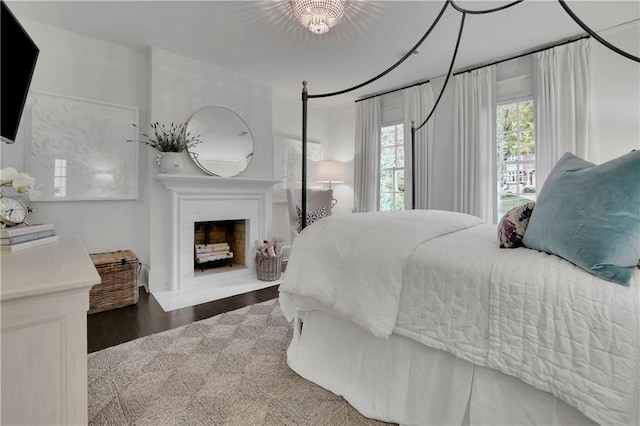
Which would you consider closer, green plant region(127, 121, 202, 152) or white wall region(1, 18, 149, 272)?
white wall region(1, 18, 149, 272)

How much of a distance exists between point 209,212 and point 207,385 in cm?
214

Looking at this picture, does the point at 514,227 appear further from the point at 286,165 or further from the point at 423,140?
the point at 286,165

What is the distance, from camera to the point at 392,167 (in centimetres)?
438

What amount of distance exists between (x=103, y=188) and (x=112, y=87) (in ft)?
3.39

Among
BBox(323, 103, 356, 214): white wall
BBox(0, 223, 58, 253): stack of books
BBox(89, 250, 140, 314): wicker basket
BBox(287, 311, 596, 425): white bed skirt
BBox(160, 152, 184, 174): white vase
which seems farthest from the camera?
BBox(323, 103, 356, 214): white wall

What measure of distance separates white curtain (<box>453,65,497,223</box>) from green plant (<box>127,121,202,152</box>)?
311 cm

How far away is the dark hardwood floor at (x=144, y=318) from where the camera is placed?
6.79ft

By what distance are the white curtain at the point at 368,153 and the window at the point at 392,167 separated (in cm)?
11

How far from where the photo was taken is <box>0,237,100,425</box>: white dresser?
2.43 feet

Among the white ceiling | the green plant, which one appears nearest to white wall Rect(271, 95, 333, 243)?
the white ceiling

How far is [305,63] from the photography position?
3.37 meters

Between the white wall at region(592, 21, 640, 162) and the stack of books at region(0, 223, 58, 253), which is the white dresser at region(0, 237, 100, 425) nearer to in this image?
the stack of books at region(0, 223, 58, 253)

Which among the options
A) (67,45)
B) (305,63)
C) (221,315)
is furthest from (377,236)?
(67,45)

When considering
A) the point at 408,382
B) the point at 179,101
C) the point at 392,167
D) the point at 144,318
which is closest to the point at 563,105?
the point at 392,167
